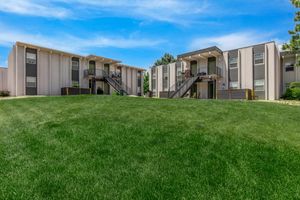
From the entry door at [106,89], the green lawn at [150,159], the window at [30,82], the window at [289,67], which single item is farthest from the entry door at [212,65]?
the window at [30,82]

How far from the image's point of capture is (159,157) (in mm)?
4254

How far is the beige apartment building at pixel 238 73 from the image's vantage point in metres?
23.9

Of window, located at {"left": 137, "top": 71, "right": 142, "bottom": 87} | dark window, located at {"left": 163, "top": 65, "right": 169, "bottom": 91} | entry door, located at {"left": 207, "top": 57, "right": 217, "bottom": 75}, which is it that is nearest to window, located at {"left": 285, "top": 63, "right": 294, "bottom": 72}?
entry door, located at {"left": 207, "top": 57, "right": 217, "bottom": 75}

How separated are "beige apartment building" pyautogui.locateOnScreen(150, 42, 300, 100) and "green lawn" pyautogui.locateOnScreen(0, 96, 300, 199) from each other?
18.3 m

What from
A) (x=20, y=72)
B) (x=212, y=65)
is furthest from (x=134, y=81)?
(x=20, y=72)

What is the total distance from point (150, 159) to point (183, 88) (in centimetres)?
2230

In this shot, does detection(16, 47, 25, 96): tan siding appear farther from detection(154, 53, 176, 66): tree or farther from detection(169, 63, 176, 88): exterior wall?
detection(154, 53, 176, 66): tree

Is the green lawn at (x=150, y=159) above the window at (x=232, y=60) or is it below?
below

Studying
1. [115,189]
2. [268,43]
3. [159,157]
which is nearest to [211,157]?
[159,157]

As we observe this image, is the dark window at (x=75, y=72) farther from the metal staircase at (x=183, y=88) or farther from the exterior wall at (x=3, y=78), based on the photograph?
the metal staircase at (x=183, y=88)

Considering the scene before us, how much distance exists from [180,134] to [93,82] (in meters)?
27.4

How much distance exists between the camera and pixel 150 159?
418 cm

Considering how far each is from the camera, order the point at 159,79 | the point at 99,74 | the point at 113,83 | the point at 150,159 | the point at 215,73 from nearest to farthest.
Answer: the point at 150,159, the point at 215,73, the point at 113,83, the point at 99,74, the point at 159,79

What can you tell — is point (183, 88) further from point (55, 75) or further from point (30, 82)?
point (30, 82)
